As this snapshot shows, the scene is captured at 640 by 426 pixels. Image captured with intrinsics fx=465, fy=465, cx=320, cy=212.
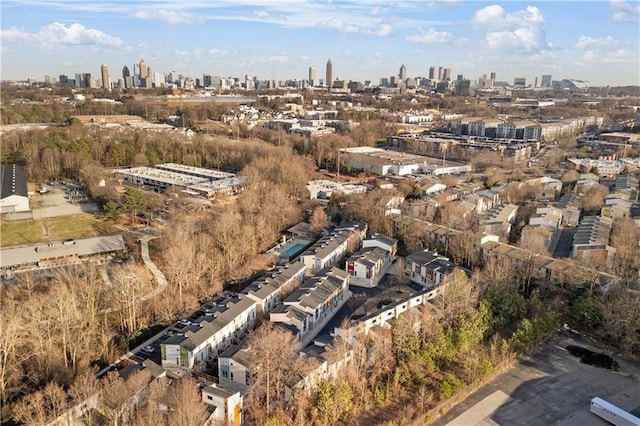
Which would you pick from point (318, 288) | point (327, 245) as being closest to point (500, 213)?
point (327, 245)

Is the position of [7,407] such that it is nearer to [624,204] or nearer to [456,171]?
[624,204]

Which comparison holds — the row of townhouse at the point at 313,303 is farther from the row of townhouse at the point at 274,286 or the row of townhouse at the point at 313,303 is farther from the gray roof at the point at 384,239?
the gray roof at the point at 384,239

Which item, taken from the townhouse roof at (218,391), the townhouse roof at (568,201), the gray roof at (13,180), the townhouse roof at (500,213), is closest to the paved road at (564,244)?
the townhouse roof at (568,201)

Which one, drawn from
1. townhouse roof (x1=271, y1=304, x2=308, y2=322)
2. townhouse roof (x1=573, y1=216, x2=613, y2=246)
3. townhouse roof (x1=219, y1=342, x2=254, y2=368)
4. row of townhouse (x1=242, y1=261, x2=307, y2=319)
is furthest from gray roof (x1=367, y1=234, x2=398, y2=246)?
townhouse roof (x1=219, y1=342, x2=254, y2=368)

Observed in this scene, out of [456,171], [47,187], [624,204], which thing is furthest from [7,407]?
[456,171]

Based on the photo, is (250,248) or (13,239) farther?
(13,239)

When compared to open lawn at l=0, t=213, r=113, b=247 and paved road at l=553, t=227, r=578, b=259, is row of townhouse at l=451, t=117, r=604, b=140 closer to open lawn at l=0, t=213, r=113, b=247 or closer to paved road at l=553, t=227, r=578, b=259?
paved road at l=553, t=227, r=578, b=259

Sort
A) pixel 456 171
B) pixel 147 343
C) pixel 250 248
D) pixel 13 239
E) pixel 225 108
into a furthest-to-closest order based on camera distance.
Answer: pixel 225 108
pixel 456 171
pixel 13 239
pixel 250 248
pixel 147 343
